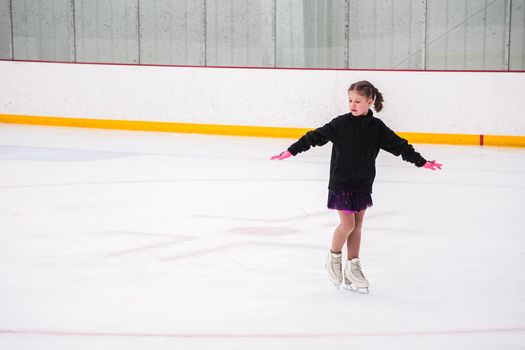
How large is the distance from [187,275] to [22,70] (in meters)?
10.9

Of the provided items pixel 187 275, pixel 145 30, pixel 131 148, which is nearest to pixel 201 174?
pixel 131 148

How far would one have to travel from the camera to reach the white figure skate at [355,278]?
4.20m

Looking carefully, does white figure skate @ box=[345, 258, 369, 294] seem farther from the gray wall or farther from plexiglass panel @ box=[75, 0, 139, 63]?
plexiglass panel @ box=[75, 0, 139, 63]

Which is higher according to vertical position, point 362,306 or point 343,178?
point 343,178

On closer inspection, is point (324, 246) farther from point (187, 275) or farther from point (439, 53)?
point (439, 53)

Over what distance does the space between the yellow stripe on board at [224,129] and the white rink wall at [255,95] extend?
0.07 metres

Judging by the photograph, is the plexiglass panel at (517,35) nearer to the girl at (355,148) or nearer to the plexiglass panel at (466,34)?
the plexiglass panel at (466,34)

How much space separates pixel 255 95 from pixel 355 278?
9079mm

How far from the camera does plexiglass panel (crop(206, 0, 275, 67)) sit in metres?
14.8

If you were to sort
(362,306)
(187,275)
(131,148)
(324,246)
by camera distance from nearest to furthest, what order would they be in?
(362,306)
(187,275)
(324,246)
(131,148)

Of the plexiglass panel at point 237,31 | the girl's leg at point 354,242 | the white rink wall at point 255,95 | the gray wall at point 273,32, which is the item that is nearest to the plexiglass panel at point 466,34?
the gray wall at point 273,32

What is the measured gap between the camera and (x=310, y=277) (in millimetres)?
4566

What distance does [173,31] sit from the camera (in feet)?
50.9

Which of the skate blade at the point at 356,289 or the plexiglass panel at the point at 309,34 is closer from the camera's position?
the skate blade at the point at 356,289
